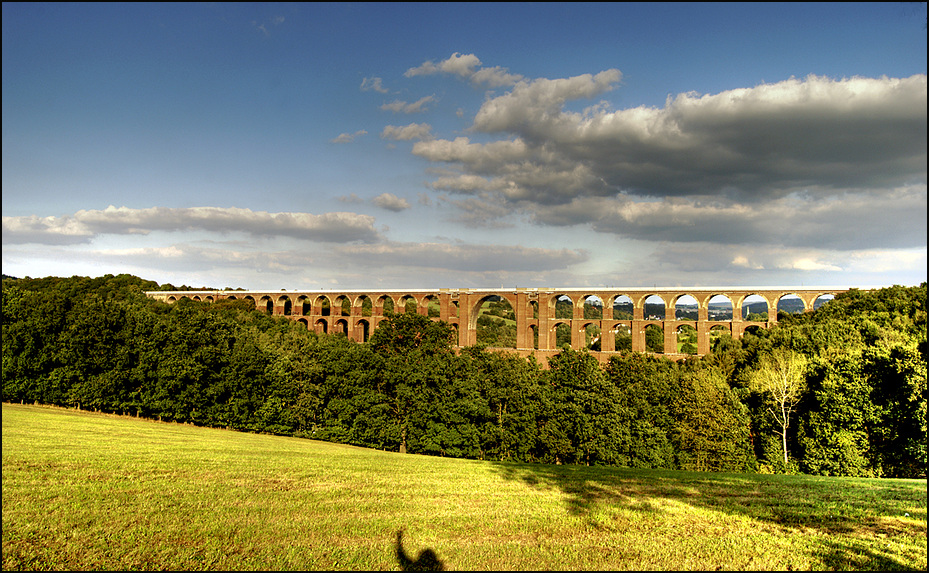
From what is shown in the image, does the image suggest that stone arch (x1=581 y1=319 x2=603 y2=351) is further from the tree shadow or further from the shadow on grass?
the tree shadow

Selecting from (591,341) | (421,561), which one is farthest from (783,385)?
(591,341)

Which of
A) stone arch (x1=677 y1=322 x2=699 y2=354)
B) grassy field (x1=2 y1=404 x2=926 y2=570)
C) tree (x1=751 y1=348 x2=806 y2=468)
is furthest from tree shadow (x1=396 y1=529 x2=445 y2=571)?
stone arch (x1=677 y1=322 x2=699 y2=354)

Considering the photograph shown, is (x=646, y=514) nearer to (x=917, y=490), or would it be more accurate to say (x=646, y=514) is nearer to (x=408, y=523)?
(x=408, y=523)

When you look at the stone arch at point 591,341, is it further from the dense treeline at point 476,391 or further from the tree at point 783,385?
the tree at point 783,385

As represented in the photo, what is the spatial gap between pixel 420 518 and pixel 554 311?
48313 mm

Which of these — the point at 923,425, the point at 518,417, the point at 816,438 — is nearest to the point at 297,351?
the point at 518,417

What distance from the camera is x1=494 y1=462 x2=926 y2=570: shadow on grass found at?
6.67 meters

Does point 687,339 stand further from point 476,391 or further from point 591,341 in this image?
point 476,391

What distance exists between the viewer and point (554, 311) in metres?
54.9

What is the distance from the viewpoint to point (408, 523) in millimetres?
7727

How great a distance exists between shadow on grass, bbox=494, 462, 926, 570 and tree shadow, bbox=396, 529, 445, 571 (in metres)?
3.11

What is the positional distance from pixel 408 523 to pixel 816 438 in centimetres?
2266

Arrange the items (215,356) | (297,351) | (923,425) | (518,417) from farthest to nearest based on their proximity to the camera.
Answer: (297,351)
(215,356)
(518,417)
(923,425)

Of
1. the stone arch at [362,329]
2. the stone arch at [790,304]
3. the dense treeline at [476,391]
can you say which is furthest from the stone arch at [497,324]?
the dense treeline at [476,391]
